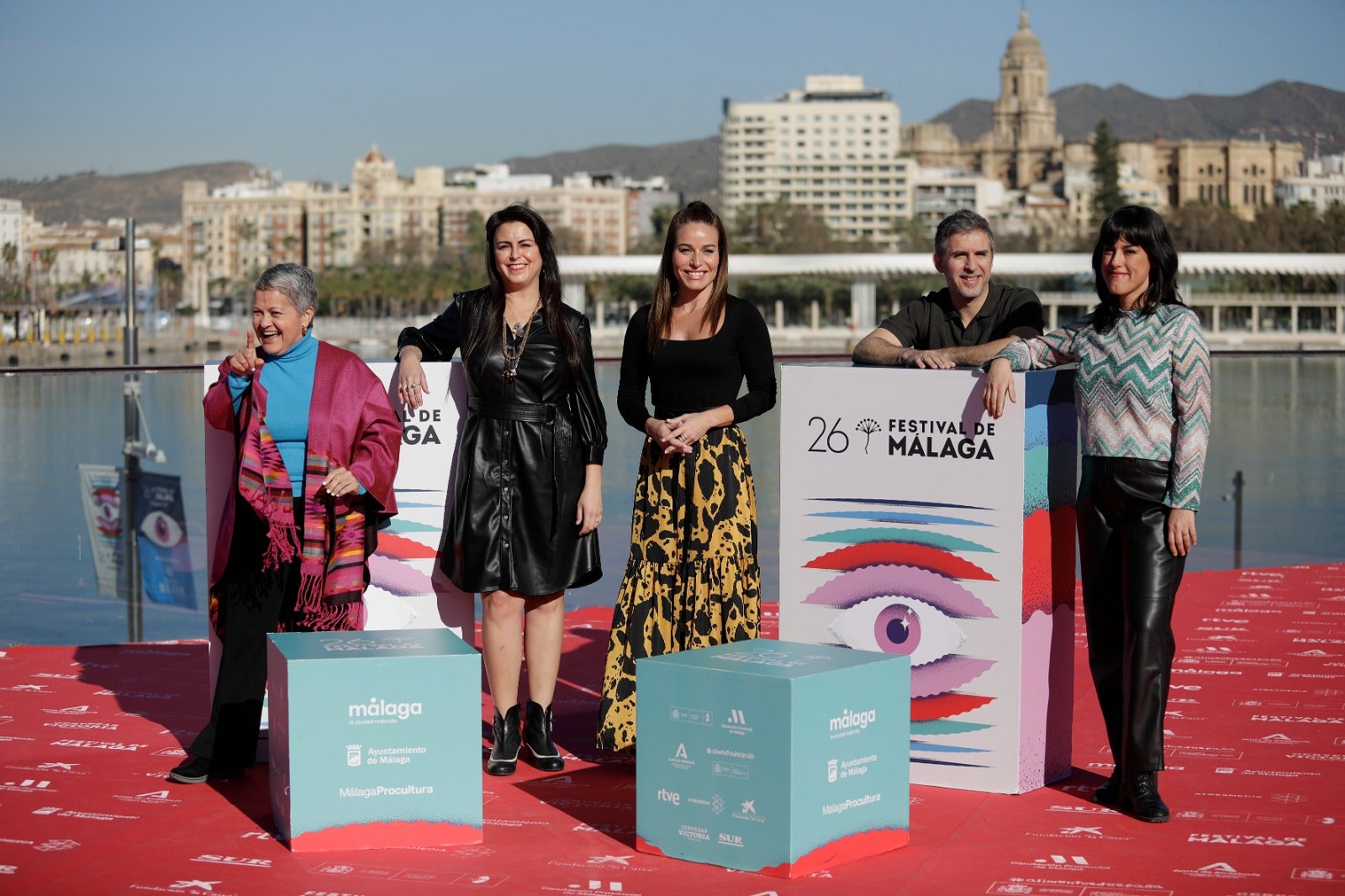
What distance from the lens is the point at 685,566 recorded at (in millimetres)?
3553

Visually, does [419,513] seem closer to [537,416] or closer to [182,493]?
[537,416]

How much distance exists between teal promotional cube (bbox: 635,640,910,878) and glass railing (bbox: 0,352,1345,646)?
2.77 m

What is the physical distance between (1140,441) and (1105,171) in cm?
9441

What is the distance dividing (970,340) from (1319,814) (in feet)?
3.94

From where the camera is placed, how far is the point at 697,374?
3492 mm

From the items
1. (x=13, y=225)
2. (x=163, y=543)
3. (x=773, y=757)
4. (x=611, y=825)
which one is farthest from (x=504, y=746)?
(x=13, y=225)

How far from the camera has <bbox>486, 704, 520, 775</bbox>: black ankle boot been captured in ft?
11.3

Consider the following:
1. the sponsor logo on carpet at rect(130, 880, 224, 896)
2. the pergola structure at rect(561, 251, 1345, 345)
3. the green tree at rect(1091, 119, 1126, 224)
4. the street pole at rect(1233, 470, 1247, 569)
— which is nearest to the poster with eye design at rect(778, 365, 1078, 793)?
the sponsor logo on carpet at rect(130, 880, 224, 896)

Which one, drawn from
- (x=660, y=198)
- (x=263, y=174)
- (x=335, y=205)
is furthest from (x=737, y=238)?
(x=263, y=174)

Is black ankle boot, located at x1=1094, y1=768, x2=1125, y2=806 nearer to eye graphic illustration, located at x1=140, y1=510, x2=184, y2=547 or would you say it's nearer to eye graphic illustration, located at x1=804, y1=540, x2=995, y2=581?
eye graphic illustration, located at x1=804, y1=540, x2=995, y2=581

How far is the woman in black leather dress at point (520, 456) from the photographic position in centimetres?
348

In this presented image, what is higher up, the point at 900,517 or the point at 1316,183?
the point at 1316,183

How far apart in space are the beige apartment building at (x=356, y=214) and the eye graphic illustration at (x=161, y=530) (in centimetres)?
12946

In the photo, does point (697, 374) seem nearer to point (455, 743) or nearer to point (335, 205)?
point (455, 743)
